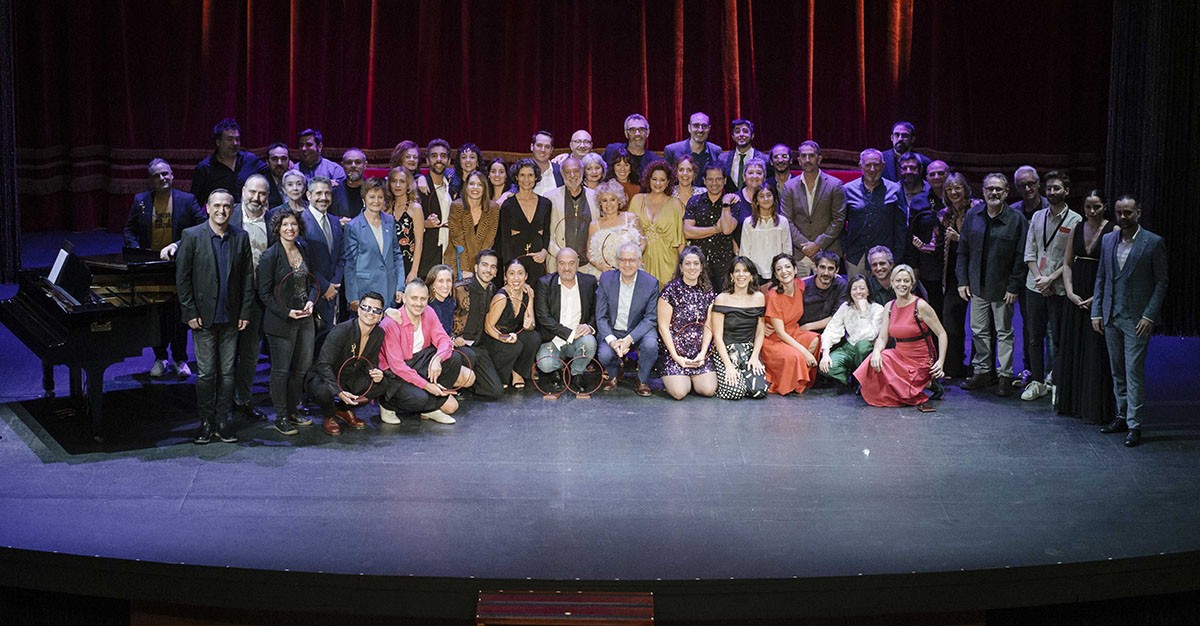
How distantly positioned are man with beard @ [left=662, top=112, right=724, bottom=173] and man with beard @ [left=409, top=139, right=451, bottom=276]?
1.52 meters

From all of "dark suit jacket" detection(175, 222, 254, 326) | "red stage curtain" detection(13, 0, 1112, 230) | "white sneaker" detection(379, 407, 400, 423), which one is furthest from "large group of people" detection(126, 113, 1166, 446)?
"red stage curtain" detection(13, 0, 1112, 230)

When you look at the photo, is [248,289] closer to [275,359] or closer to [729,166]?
[275,359]

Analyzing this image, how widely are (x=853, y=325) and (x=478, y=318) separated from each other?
2.29 metres

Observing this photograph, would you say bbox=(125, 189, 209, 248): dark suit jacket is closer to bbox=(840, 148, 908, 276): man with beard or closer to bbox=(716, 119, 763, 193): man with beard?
bbox=(716, 119, 763, 193): man with beard

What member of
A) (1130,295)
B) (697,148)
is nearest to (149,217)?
(697,148)

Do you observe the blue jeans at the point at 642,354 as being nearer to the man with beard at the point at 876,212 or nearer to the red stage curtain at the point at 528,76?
the man with beard at the point at 876,212

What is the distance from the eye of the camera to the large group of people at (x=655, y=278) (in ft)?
22.5

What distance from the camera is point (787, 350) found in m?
7.70

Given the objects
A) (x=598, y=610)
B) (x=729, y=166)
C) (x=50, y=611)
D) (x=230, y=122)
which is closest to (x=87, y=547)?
(x=50, y=611)

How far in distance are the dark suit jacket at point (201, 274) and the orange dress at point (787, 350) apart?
3185 millimetres

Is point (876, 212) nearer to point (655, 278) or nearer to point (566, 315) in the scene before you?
point (655, 278)

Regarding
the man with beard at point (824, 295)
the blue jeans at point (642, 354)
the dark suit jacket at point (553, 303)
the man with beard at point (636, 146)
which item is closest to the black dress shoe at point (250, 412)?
the dark suit jacket at point (553, 303)

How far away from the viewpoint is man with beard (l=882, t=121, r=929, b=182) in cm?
838

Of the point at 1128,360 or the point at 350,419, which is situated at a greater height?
the point at 1128,360
